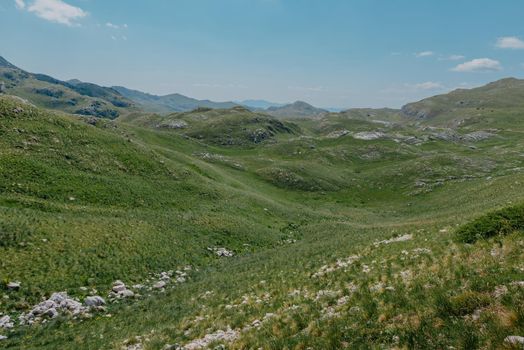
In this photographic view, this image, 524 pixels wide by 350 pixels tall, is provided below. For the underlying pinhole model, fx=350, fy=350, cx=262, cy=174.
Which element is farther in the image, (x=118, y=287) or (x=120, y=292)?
(x=118, y=287)

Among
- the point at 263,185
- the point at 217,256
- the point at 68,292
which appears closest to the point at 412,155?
the point at 263,185

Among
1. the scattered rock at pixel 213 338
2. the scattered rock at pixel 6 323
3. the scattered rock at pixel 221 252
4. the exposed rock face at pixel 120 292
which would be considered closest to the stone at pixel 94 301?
the exposed rock face at pixel 120 292

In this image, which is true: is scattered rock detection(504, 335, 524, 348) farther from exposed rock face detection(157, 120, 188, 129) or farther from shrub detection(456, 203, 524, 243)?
exposed rock face detection(157, 120, 188, 129)

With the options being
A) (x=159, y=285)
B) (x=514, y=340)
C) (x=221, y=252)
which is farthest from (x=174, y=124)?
(x=514, y=340)

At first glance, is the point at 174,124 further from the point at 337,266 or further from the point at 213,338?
the point at 213,338

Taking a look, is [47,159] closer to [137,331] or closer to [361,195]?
[137,331]
